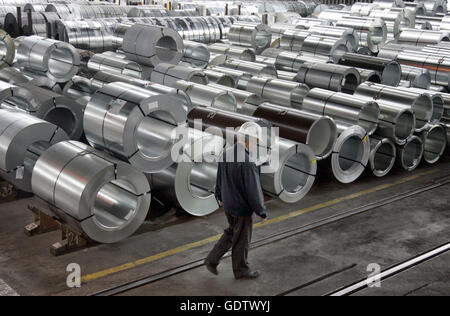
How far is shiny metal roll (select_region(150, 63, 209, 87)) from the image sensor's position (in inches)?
407

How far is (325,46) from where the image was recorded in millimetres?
12914

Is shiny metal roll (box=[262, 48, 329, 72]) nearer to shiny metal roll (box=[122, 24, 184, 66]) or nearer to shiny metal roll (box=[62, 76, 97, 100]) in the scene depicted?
shiny metal roll (box=[122, 24, 184, 66])

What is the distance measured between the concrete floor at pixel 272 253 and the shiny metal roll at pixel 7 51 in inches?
Answer: 181

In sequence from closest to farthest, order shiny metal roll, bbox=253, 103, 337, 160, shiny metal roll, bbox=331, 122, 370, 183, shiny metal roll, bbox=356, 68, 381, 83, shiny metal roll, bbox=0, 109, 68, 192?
shiny metal roll, bbox=0, 109, 68, 192, shiny metal roll, bbox=253, 103, 337, 160, shiny metal roll, bbox=331, 122, 370, 183, shiny metal roll, bbox=356, 68, 381, 83

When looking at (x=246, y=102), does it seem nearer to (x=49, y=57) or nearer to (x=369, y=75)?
(x=369, y=75)

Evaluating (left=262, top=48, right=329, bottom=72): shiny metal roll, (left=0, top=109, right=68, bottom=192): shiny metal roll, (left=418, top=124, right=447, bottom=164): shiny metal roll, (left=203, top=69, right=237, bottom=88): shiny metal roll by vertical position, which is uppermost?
(left=262, top=48, right=329, bottom=72): shiny metal roll

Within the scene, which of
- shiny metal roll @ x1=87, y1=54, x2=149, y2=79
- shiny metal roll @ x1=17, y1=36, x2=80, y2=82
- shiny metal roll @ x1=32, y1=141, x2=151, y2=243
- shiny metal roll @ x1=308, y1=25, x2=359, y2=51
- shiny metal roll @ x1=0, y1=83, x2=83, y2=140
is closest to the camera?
shiny metal roll @ x1=32, y1=141, x2=151, y2=243

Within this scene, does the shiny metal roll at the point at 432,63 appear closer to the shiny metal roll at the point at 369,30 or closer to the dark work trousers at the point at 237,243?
the shiny metal roll at the point at 369,30

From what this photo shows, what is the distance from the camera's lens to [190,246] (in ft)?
21.7

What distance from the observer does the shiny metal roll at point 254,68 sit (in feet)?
38.4

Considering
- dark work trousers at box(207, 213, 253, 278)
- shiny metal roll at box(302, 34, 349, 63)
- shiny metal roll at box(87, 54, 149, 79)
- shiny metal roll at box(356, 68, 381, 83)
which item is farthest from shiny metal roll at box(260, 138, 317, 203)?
shiny metal roll at box(302, 34, 349, 63)

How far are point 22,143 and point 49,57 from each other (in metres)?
3.52

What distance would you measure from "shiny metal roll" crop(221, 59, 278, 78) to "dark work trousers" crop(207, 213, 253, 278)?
6.50 metres
